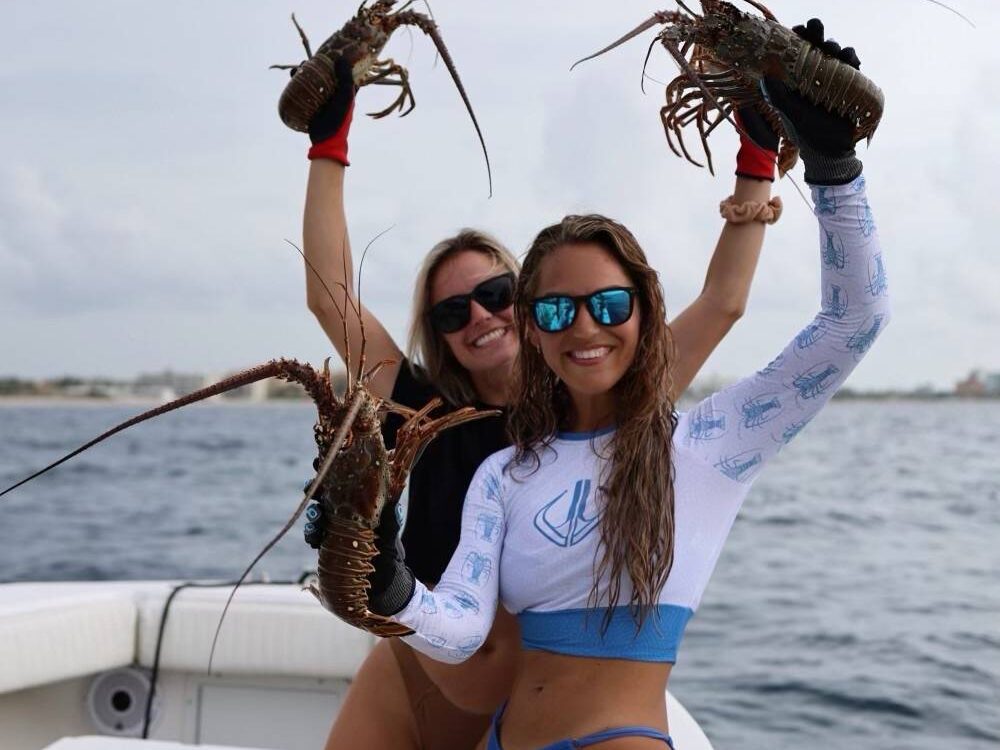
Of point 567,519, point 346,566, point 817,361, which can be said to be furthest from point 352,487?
point 817,361

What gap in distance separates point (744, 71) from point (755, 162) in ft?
1.59

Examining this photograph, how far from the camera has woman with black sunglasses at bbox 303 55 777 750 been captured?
2.56 m

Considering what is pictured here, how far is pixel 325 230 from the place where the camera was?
281cm

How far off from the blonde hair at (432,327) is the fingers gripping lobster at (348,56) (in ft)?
1.54

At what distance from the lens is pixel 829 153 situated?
6.28ft

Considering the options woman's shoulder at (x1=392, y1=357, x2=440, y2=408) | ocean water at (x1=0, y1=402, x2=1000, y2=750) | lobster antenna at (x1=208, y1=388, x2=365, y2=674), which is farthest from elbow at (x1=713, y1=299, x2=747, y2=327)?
ocean water at (x1=0, y1=402, x2=1000, y2=750)

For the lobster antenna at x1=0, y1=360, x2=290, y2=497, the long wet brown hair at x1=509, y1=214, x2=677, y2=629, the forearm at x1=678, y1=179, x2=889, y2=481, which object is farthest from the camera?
the long wet brown hair at x1=509, y1=214, x2=677, y2=629

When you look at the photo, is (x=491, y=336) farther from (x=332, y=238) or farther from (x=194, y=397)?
(x=194, y=397)

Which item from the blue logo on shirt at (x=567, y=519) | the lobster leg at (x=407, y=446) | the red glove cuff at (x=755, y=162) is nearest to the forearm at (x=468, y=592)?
the blue logo on shirt at (x=567, y=519)

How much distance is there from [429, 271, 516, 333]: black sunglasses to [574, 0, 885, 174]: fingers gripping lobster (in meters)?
0.55

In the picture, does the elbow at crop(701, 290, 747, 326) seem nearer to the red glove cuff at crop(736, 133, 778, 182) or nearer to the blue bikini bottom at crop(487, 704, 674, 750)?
the red glove cuff at crop(736, 133, 778, 182)

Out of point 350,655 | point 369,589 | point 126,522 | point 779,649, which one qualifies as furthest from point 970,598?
point 126,522

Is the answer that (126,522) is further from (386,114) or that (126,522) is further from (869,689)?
(386,114)

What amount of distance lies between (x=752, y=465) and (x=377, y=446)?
0.81 metres
